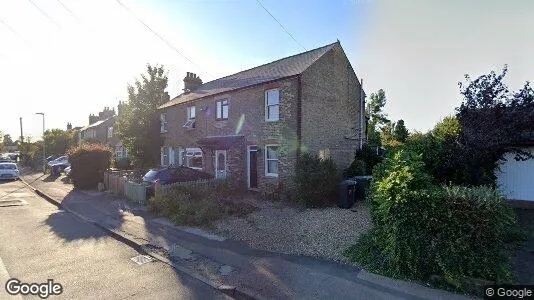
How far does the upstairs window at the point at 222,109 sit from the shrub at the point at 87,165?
317 inches

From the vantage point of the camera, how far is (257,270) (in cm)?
664

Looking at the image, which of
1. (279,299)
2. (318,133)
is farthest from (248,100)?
(279,299)

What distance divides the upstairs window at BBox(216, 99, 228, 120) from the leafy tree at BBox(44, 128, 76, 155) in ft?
124

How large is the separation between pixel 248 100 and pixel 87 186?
1184 centimetres

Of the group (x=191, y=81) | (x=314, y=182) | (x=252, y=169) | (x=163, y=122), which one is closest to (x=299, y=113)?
(x=314, y=182)

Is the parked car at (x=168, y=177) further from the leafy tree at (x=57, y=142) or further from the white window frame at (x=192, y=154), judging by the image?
the leafy tree at (x=57, y=142)

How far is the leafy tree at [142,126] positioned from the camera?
26344mm

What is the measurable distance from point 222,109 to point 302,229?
460 inches

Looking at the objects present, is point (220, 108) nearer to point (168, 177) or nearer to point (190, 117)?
point (190, 117)

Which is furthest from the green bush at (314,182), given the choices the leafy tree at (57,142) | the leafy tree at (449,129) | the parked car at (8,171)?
the leafy tree at (57,142)

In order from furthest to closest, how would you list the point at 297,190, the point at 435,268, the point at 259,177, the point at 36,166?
1. the point at 36,166
2. the point at 259,177
3. the point at 297,190
4. the point at 435,268

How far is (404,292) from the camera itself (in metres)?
5.57

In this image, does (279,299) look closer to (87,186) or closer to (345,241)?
(345,241)

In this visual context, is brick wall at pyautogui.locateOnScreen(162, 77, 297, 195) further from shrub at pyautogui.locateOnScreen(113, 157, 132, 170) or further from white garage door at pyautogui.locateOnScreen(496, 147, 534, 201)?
shrub at pyautogui.locateOnScreen(113, 157, 132, 170)
